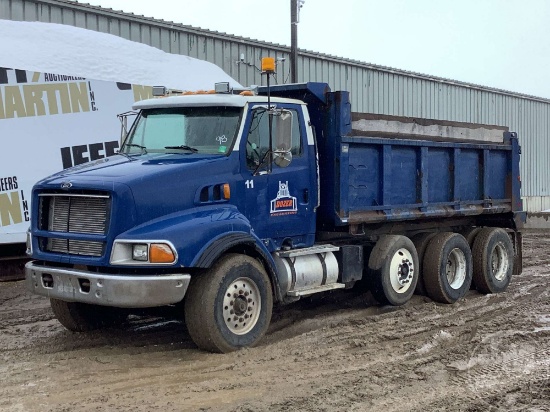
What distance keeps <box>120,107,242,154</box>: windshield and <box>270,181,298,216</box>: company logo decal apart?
0.86m

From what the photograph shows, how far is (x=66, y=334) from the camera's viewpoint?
8203 mm

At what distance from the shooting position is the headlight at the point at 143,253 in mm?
6590

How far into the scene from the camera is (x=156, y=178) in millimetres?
6887

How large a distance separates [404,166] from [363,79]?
15.6 metres

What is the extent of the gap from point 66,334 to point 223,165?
273 centimetres

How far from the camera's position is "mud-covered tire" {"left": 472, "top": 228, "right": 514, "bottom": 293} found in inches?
442

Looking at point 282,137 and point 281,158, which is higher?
point 282,137

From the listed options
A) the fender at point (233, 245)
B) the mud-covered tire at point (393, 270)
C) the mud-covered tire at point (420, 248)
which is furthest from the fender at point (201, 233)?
the mud-covered tire at point (420, 248)

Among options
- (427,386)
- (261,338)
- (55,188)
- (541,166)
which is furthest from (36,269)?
(541,166)

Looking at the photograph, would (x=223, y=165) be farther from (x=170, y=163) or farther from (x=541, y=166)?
(x=541, y=166)

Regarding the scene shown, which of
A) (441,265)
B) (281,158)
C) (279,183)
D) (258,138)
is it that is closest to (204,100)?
(258,138)

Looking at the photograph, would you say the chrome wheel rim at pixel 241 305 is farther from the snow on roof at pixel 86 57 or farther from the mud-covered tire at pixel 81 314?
the snow on roof at pixel 86 57

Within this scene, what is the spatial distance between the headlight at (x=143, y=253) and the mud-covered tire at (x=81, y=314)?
171cm

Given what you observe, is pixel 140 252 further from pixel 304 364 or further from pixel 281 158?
pixel 281 158
